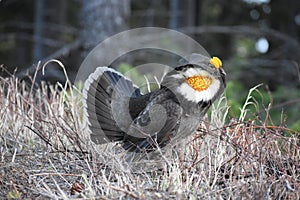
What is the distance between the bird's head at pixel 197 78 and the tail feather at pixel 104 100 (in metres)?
0.64

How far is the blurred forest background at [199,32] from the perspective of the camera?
25.1 ft

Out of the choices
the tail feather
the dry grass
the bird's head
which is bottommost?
the dry grass

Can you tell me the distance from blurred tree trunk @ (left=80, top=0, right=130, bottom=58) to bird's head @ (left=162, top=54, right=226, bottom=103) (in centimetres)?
423

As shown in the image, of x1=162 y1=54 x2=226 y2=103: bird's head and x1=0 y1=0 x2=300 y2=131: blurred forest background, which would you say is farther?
x1=0 y1=0 x2=300 y2=131: blurred forest background

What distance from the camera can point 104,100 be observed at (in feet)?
13.4

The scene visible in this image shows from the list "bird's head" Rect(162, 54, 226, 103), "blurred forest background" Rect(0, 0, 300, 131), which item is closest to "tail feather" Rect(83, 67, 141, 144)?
Result: "bird's head" Rect(162, 54, 226, 103)

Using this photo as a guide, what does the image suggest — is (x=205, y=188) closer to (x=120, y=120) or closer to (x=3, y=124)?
(x=120, y=120)

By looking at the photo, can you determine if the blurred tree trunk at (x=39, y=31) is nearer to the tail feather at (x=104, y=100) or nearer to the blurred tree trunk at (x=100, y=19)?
the blurred tree trunk at (x=100, y=19)

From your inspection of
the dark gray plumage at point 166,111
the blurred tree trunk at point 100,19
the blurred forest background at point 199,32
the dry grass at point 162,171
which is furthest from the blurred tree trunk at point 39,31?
the dark gray plumage at point 166,111

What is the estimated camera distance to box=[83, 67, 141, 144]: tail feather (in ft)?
12.9

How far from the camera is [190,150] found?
3.75m

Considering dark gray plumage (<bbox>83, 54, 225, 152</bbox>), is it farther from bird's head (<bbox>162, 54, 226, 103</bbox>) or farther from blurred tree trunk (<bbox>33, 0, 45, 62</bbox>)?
blurred tree trunk (<bbox>33, 0, 45, 62</bbox>)

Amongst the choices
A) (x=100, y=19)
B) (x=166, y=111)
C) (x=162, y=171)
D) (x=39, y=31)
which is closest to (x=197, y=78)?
(x=166, y=111)

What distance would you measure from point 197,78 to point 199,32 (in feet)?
20.8
